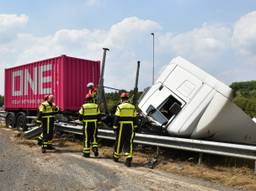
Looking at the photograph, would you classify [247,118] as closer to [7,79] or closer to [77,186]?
[77,186]

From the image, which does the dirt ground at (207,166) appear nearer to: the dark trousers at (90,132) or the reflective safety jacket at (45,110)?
the dark trousers at (90,132)

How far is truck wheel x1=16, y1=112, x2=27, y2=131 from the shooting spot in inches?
574

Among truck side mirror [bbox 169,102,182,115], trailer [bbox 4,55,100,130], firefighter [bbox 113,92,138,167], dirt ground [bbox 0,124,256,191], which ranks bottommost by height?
dirt ground [bbox 0,124,256,191]

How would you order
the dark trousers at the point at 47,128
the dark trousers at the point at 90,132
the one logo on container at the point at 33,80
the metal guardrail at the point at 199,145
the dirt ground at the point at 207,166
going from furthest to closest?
the one logo on container at the point at 33,80 → the dark trousers at the point at 47,128 → the dark trousers at the point at 90,132 → the metal guardrail at the point at 199,145 → the dirt ground at the point at 207,166

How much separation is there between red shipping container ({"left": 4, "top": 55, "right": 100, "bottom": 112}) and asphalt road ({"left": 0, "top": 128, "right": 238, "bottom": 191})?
13.7 ft

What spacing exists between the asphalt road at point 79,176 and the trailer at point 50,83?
421cm

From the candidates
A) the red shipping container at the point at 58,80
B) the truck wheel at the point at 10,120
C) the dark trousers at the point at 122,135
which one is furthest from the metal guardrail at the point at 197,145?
the truck wheel at the point at 10,120

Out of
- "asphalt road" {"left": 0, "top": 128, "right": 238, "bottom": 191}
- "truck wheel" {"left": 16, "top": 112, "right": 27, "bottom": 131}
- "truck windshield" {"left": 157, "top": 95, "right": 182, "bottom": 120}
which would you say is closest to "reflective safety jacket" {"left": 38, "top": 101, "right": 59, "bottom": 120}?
"asphalt road" {"left": 0, "top": 128, "right": 238, "bottom": 191}

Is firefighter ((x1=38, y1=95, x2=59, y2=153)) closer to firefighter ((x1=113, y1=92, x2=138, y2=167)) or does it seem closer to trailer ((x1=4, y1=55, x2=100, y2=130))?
trailer ((x1=4, y1=55, x2=100, y2=130))

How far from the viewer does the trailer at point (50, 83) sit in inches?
484

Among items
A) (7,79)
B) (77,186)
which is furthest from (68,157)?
(7,79)

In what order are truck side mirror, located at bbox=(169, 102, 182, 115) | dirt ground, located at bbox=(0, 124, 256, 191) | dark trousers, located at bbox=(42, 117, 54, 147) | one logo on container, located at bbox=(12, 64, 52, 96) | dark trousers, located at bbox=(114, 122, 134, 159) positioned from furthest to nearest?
one logo on container, located at bbox=(12, 64, 52, 96)
dark trousers, located at bbox=(42, 117, 54, 147)
truck side mirror, located at bbox=(169, 102, 182, 115)
dark trousers, located at bbox=(114, 122, 134, 159)
dirt ground, located at bbox=(0, 124, 256, 191)

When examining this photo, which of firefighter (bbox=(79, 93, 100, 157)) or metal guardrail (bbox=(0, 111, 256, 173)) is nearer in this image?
metal guardrail (bbox=(0, 111, 256, 173))

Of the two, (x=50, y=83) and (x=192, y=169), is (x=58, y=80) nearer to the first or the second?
(x=50, y=83)
